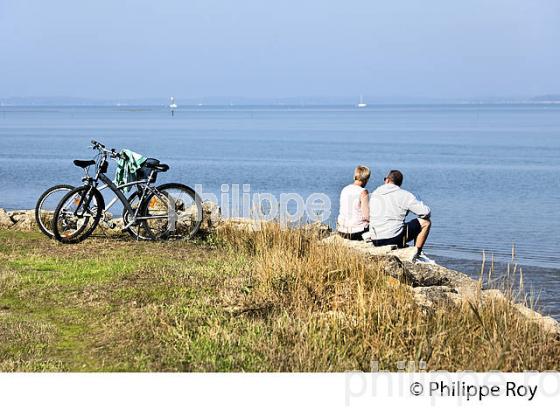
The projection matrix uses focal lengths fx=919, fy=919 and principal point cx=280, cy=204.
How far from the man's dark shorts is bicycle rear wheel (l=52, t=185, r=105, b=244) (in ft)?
12.4

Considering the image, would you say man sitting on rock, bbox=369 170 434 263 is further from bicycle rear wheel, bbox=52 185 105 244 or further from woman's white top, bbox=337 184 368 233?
bicycle rear wheel, bbox=52 185 105 244

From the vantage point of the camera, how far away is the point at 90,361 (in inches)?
271

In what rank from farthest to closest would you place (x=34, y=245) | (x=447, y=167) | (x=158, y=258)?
1. (x=447, y=167)
2. (x=34, y=245)
3. (x=158, y=258)

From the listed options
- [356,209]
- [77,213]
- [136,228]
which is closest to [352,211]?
[356,209]

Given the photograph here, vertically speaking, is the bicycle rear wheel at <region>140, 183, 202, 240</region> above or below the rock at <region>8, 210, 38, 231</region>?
above

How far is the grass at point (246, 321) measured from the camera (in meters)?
6.66

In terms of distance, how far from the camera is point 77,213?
12273mm

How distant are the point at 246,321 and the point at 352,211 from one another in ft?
17.3

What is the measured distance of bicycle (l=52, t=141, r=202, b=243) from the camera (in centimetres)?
1227

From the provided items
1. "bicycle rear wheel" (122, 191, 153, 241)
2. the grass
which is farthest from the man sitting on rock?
→ "bicycle rear wheel" (122, 191, 153, 241)
